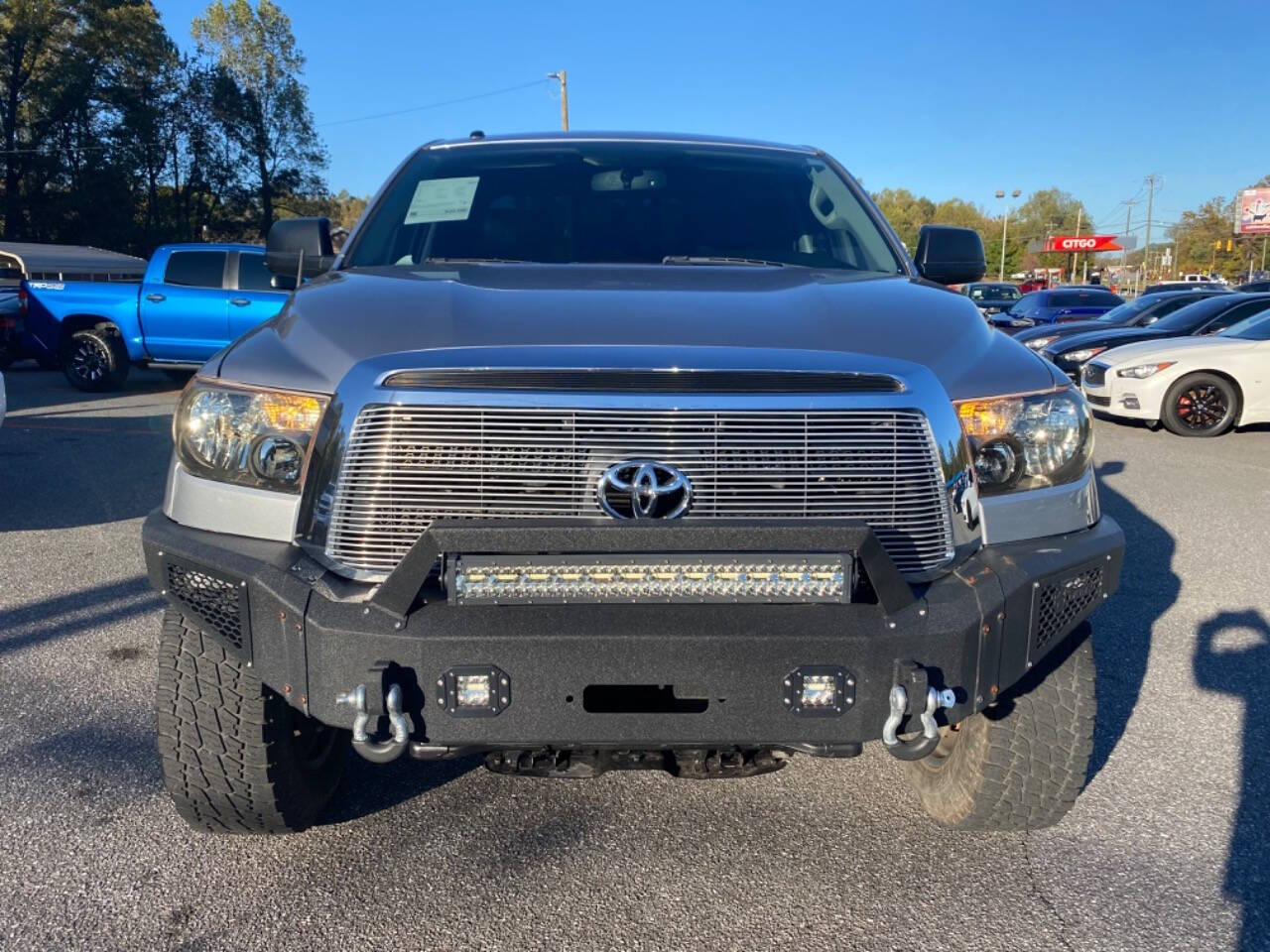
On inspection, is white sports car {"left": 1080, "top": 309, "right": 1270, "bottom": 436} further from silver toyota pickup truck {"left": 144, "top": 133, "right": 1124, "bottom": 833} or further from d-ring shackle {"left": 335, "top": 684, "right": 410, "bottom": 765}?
d-ring shackle {"left": 335, "top": 684, "right": 410, "bottom": 765}

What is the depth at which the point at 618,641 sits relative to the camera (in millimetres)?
2141

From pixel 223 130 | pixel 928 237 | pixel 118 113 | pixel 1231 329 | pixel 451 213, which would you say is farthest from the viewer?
pixel 223 130

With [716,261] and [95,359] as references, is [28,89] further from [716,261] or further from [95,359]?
[716,261]

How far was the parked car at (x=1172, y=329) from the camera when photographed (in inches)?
528

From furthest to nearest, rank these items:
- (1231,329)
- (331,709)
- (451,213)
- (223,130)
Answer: (223,130), (1231,329), (451,213), (331,709)

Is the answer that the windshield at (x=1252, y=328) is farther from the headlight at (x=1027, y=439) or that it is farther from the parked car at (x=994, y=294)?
the parked car at (x=994, y=294)

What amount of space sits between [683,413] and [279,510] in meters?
0.91

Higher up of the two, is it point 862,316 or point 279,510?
point 862,316

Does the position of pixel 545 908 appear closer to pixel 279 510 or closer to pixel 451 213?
pixel 279 510

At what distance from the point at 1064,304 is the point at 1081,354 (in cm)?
1011

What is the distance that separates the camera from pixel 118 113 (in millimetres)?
Result: 41000

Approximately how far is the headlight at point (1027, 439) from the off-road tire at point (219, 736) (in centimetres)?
176

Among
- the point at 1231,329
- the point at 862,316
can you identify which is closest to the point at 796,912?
the point at 862,316

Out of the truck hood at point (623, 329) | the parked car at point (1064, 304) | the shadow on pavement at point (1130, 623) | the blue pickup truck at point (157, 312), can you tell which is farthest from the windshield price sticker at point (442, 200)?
the parked car at point (1064, 304)
